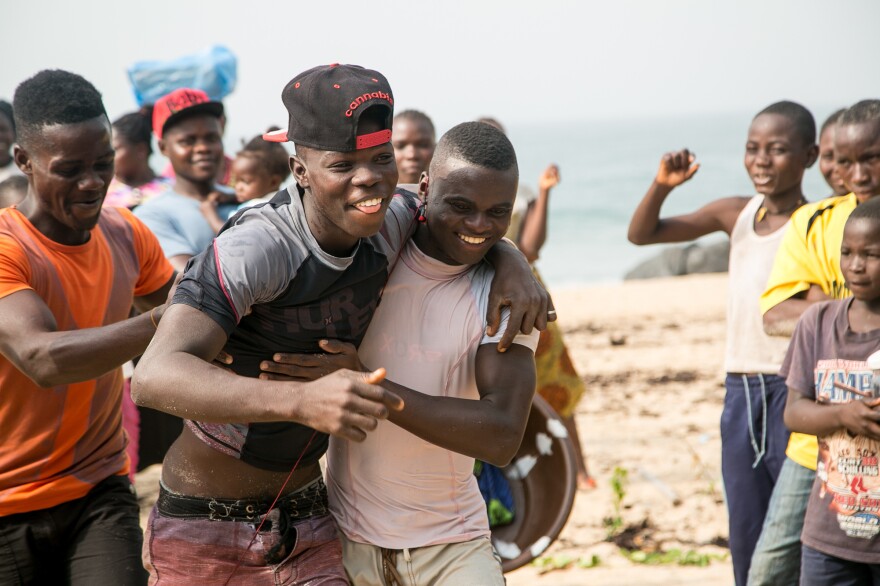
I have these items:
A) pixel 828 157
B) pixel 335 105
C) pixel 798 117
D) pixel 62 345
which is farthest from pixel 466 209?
pixel 828 157

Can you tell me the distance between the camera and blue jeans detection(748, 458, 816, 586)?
4094 mm

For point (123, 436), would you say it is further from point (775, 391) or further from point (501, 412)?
point (775, 391)

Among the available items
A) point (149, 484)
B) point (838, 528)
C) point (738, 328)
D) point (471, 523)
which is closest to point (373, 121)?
point (471, 523)

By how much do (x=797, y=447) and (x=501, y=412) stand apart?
1.82 metres

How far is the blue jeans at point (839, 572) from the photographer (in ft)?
12.0

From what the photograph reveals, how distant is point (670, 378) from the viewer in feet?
34.5

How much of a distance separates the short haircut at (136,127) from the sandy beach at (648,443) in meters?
2.55

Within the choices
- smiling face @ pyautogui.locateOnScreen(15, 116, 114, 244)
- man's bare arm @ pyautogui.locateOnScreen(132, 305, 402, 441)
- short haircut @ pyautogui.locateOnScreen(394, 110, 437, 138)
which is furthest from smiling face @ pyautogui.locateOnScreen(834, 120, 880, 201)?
smiling face @ pyautogui.locateOnScreen(15, 116, 114, 244)

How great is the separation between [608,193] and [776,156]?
47419mm

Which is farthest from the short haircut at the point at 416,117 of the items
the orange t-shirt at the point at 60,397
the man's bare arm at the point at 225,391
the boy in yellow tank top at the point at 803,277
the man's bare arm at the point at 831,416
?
the man's bare arm at the point at 225,391

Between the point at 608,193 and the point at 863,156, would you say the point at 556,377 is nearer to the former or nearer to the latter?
the point at 863,156

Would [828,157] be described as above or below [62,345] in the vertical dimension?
above

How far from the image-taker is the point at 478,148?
3.01 metres

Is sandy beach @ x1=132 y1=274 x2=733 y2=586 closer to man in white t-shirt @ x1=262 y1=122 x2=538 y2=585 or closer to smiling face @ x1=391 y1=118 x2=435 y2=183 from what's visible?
smiling face @ x1=391 y1=118 x2=435 y2=183
